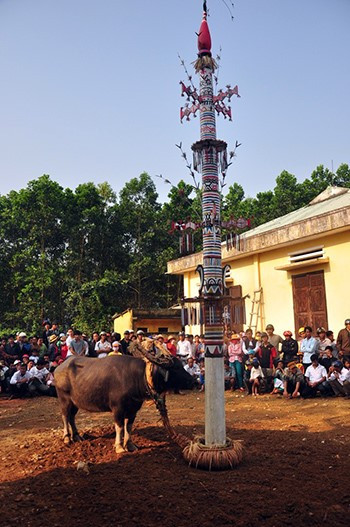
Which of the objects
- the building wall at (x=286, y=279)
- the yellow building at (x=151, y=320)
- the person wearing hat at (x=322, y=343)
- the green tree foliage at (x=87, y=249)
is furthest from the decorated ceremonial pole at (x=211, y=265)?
the green tree foliage at (x=87, y=249)

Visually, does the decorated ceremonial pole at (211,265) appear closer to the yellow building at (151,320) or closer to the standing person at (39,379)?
the standing person at (39,379)

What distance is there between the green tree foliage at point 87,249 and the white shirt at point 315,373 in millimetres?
16515

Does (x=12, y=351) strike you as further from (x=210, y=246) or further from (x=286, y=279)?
(x=210, y=246)

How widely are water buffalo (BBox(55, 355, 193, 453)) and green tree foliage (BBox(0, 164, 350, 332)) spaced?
795 inches

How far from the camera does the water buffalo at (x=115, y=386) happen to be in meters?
6.32

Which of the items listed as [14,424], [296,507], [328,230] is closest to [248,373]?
[328,230]

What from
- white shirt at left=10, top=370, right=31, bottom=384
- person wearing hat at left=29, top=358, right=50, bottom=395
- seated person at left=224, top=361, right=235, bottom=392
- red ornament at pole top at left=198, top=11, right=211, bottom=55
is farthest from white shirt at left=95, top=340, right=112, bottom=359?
red ornament at pole top at left=198, top=11, right=211, bottom=55

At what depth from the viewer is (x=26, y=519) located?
4180 mm

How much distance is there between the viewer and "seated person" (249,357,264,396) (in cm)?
1195

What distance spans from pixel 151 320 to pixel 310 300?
10.4 meters

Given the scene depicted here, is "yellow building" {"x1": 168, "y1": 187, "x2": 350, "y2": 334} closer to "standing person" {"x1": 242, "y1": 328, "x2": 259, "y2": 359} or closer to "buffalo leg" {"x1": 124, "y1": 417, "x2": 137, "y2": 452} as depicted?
"standing person" {"x1": 242, "y1": 328, "x2": 259, "y2": 359}

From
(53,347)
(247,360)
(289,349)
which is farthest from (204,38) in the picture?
(53,347)

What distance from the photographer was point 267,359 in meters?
12.3

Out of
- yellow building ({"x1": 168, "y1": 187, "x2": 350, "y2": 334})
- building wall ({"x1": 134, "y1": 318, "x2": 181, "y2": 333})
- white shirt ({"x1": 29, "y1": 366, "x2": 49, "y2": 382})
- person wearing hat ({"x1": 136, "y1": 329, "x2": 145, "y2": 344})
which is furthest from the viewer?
building wall ({"x1": 134, "y1": 318, "x2": 181, "y2": 333})
